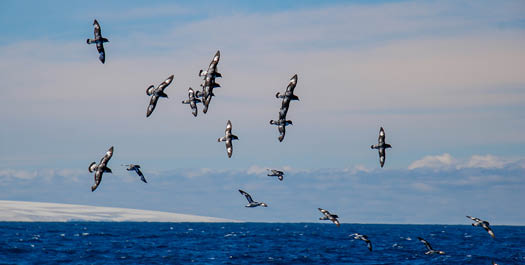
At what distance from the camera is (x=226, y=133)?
44750 mm

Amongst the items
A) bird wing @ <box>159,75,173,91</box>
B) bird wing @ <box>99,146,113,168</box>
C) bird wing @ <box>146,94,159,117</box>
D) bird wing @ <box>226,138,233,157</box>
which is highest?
bird wing @ <box>159,75,173,91</box>

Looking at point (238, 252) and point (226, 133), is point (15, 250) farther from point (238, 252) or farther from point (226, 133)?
point (226, 133)

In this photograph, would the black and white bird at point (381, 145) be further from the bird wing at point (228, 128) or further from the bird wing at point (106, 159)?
the bird wing at point (106, 159)

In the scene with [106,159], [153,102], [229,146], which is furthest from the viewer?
[229,146]

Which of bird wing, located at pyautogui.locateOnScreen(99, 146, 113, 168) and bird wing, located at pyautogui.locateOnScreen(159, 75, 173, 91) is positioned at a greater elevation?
bird wing, located at pyautogui.locateOnScreen(159, 75, 173, 91)

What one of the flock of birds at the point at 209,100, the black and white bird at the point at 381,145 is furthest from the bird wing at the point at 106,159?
the black and white bird at the point at 381,145

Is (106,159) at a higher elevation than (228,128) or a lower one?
lower

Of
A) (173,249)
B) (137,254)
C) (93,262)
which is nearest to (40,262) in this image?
(93,262)

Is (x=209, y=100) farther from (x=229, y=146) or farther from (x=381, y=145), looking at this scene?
(x=381, y=145)

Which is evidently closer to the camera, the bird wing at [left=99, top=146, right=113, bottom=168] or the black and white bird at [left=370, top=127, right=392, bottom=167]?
the bird wing at [left=99, top=146, right=113, bottom=168]

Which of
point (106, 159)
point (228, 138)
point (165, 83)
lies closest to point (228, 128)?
point (228, 138)

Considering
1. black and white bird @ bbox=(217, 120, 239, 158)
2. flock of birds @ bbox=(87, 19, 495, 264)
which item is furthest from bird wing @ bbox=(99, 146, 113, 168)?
black and white bird @ bbox=(217, 120, 239, 158)

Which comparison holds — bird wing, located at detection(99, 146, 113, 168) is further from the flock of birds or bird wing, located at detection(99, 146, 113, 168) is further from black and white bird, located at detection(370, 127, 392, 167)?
black and white bird, located at detection(370, 127, 392, 167)

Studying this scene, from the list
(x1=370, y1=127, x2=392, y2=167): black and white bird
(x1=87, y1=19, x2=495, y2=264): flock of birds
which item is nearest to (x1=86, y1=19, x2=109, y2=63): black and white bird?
(x1=87, y1=19, x2=495, y2=264): flock of birds
